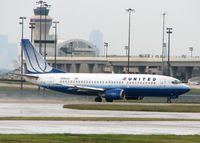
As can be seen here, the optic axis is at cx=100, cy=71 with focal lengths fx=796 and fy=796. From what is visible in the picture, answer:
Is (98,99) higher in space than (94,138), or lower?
lower

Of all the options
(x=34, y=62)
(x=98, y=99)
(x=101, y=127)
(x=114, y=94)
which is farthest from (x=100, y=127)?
(x=34, y=62)

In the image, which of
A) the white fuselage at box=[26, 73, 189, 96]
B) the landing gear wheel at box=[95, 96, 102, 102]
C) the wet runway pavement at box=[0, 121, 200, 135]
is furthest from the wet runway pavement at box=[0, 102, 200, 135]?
the landing gear wheel at box=[95, 96, 102, 102]

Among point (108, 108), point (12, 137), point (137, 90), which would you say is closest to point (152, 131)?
point (12, 137)

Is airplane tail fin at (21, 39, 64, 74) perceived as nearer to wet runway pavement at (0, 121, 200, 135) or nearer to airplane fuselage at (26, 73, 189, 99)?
airplane fuselage at (26, 73, 189, 99)

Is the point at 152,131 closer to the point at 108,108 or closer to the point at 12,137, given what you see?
the point at 12,137

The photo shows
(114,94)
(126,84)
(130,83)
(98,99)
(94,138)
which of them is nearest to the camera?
(94,138)

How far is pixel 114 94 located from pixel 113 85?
78.8 inches

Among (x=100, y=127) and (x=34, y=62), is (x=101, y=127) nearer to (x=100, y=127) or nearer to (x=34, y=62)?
(x=100, y=127)

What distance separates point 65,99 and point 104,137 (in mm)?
52603

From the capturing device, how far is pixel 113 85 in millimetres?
90125

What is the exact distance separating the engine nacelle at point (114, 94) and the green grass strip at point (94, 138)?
4795cm

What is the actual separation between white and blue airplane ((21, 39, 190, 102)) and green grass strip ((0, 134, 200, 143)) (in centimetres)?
4873

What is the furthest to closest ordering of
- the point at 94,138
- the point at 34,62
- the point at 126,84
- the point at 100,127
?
the point at 34,62
the point at 126,84
the point at 100,127
the point at 94,138

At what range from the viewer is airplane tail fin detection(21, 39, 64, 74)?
96375mm
